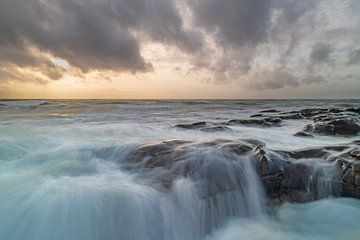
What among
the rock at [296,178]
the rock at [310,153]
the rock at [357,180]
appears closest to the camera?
the rock at [357,180]

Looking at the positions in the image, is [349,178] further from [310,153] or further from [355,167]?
[310,153]

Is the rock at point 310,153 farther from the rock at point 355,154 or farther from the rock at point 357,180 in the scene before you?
the rock at point 357,180

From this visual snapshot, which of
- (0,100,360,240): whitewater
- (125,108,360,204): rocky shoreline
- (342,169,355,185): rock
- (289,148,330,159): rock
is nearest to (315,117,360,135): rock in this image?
(125,108,360,204): rocky shoreline

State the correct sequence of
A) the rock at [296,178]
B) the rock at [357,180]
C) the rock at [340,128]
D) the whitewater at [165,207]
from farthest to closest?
the rock at [340,128] < the rock at [296,178] < the rock at [357,180] < the whitewater at [165,207]

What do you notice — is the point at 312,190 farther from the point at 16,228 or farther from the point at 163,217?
the point at 16,228

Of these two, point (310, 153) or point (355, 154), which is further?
point (310, 153)

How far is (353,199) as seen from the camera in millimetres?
4051

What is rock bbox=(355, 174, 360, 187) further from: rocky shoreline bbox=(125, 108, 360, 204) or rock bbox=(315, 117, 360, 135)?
rock bbox=(315, 117, 360, 135)

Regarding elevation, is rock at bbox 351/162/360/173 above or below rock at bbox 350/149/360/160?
below

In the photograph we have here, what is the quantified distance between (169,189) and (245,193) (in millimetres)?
1315

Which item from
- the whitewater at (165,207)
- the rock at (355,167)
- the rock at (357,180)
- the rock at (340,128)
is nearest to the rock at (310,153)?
the whitewater at (165,207)

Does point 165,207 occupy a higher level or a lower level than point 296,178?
lower

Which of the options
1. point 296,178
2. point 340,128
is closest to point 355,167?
point 296,178

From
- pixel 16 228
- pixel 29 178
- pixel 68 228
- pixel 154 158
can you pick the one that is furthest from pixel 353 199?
pixel 29 178
